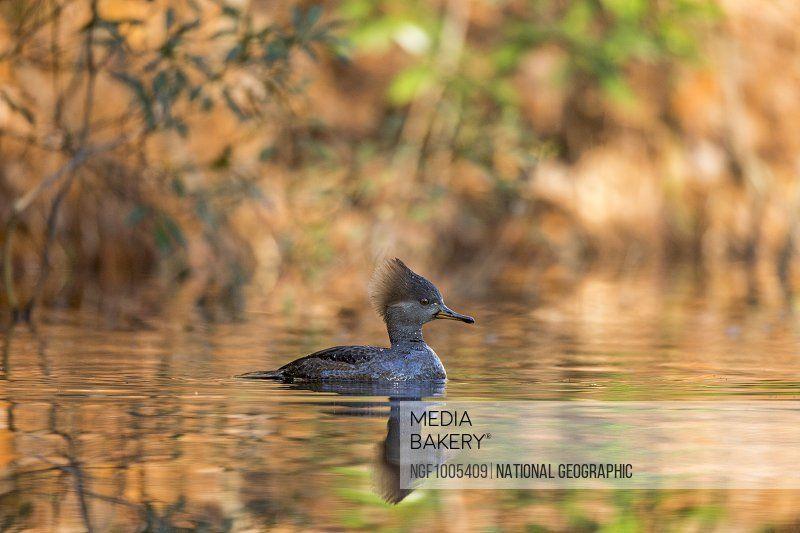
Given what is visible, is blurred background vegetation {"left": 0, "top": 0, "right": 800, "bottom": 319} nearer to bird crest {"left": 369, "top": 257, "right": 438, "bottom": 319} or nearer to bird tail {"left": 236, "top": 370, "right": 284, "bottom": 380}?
bird crest {"left": 369, "top": 257, "right": 438, "bottom": 319}

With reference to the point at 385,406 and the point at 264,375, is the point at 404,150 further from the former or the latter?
the point at 385,406

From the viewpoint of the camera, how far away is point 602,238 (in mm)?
22453

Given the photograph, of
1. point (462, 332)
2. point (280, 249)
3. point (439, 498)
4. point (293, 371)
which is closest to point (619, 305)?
point (462, 332)

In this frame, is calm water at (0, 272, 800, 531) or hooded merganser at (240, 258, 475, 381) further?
hooded merganser at (240, 258, 475, 381)

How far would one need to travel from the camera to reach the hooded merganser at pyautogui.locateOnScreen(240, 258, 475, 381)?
8297 millimetres

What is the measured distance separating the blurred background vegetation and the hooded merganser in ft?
9.86

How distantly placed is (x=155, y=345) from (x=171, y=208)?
284 inches

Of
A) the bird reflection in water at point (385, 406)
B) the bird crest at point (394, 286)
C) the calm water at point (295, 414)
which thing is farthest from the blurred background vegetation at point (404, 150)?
the bird reflection in water at point (385, 406)

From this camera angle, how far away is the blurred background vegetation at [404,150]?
14.2m

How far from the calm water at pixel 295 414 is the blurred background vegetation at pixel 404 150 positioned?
7.28ft

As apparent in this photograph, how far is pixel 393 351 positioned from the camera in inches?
333

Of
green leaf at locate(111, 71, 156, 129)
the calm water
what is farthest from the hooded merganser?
green leaf at locate(111, 71, 156, 129)

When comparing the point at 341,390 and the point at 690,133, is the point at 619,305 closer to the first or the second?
the point at 341,390

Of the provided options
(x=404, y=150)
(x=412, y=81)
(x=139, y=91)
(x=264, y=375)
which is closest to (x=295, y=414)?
(x=264, y=375)
